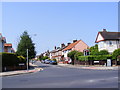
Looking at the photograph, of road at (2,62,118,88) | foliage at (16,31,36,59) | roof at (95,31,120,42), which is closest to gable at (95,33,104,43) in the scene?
roof at (95,31,120,42)

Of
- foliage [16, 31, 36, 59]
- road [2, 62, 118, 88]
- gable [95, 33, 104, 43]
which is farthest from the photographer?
gable [95, 33, 104, 43]

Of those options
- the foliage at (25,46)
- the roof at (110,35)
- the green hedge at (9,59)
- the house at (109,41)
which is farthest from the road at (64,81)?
the roof at (110,35)

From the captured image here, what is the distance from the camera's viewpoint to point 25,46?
4397 cm

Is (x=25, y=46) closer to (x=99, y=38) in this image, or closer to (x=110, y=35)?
(x=99, y=38)

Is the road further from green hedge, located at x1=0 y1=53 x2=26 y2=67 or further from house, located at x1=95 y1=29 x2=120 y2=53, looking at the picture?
house, located at x1=95 y1=29 x2=120 y2=53

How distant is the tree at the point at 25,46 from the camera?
4388cm

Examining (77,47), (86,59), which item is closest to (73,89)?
(86,59)

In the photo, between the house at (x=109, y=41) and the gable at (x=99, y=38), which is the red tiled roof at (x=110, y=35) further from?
the gable at (x=99, y=38)

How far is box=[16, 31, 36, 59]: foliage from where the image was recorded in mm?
43875

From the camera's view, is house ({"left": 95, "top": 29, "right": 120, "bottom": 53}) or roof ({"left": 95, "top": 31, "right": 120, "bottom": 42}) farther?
roof ({"left": 95, "top": 31, "right": 120, "bottom": 42})

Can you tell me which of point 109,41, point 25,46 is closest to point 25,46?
point 25,46

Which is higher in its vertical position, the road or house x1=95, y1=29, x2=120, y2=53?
house x1=95, y1=29, x2=120, y2=53

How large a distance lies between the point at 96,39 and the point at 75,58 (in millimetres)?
8381

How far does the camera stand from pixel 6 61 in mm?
33156
